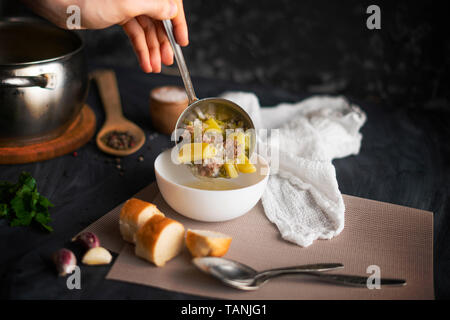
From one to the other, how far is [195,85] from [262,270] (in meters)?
1.04

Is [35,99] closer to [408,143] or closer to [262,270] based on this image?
[262,270]

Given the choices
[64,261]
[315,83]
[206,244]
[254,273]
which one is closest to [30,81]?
[64,261]

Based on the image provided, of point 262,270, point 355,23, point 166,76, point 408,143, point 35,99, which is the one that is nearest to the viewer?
point 262,270

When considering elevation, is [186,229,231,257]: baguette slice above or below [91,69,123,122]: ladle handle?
below

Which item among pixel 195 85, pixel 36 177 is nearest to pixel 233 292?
pixel 36 177

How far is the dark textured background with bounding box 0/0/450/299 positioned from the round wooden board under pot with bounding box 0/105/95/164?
26 millimetres

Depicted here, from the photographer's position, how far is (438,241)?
97 cm

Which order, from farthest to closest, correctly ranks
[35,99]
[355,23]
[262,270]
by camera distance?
[355,23]
[35,99]
[262,270]

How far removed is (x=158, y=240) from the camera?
2.66 feet

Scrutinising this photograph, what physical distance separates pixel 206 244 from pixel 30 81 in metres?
0.62

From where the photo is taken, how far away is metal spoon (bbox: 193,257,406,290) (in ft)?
2.58

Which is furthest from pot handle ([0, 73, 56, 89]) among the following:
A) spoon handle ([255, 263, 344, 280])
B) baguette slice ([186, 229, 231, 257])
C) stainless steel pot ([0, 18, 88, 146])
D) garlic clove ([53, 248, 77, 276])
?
spoon handle ([255, 263, 344, 280])

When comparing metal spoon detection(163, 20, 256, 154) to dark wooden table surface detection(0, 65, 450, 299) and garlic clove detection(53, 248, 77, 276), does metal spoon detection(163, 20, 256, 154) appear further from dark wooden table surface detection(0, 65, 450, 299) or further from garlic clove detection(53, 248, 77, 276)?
garlic clove detection(53, 248, 77, 276)

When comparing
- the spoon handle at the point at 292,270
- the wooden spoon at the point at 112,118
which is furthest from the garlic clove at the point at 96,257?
the wooden spoon at the point at 112,118
